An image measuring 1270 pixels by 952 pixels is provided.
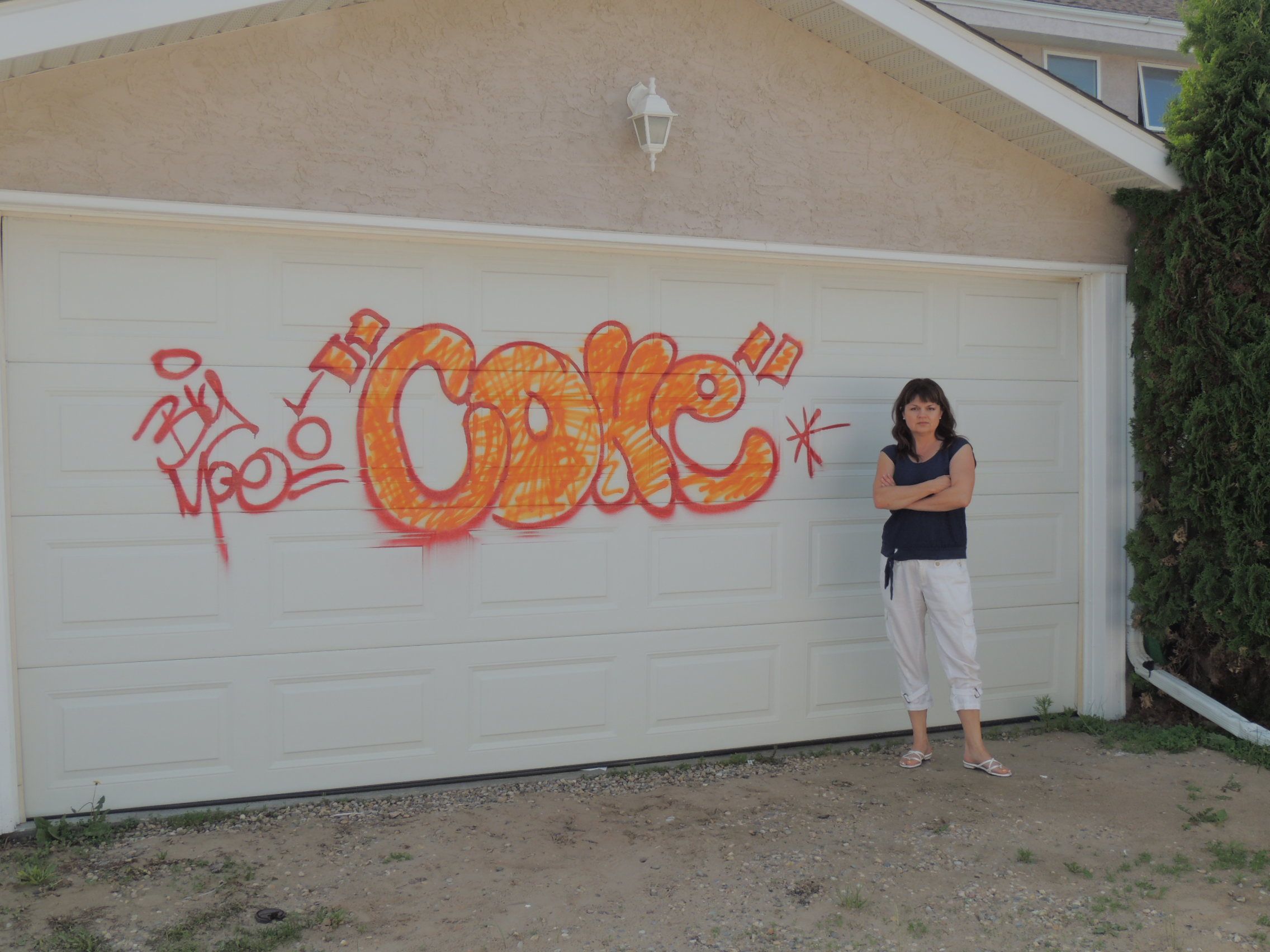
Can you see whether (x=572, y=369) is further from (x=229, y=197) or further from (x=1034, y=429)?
(x=1034, y=429)

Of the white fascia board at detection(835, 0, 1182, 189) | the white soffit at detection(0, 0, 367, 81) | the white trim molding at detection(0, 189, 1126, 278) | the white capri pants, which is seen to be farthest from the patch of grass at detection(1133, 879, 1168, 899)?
the white soffit at detection(0, 0, 367, 81)

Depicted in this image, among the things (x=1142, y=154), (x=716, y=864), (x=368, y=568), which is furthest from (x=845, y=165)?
(x=716, y=864)

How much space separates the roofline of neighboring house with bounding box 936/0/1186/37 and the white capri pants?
22.4 feet

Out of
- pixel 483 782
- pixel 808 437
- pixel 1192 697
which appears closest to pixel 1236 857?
pixel 1192 697

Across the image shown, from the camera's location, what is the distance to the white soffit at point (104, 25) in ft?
11.1

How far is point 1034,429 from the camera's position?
5.31 m

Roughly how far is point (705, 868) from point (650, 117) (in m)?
2.94

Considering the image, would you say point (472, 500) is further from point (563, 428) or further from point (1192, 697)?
point (1192, 697)

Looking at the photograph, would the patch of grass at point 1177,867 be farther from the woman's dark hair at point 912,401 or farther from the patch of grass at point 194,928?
the patch of grass at point 194,928

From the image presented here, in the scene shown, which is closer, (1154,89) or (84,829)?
(84,829)

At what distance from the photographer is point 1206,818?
13.5 ft

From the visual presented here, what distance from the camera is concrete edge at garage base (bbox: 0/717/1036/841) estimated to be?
13.4 ft

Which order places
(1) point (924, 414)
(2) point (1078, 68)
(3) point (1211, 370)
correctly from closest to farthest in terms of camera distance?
1. (1) point (924, 414)
2. (3) point (1211, 370)
3. (2) point (1078, 68)

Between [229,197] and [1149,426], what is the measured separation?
4328mm
